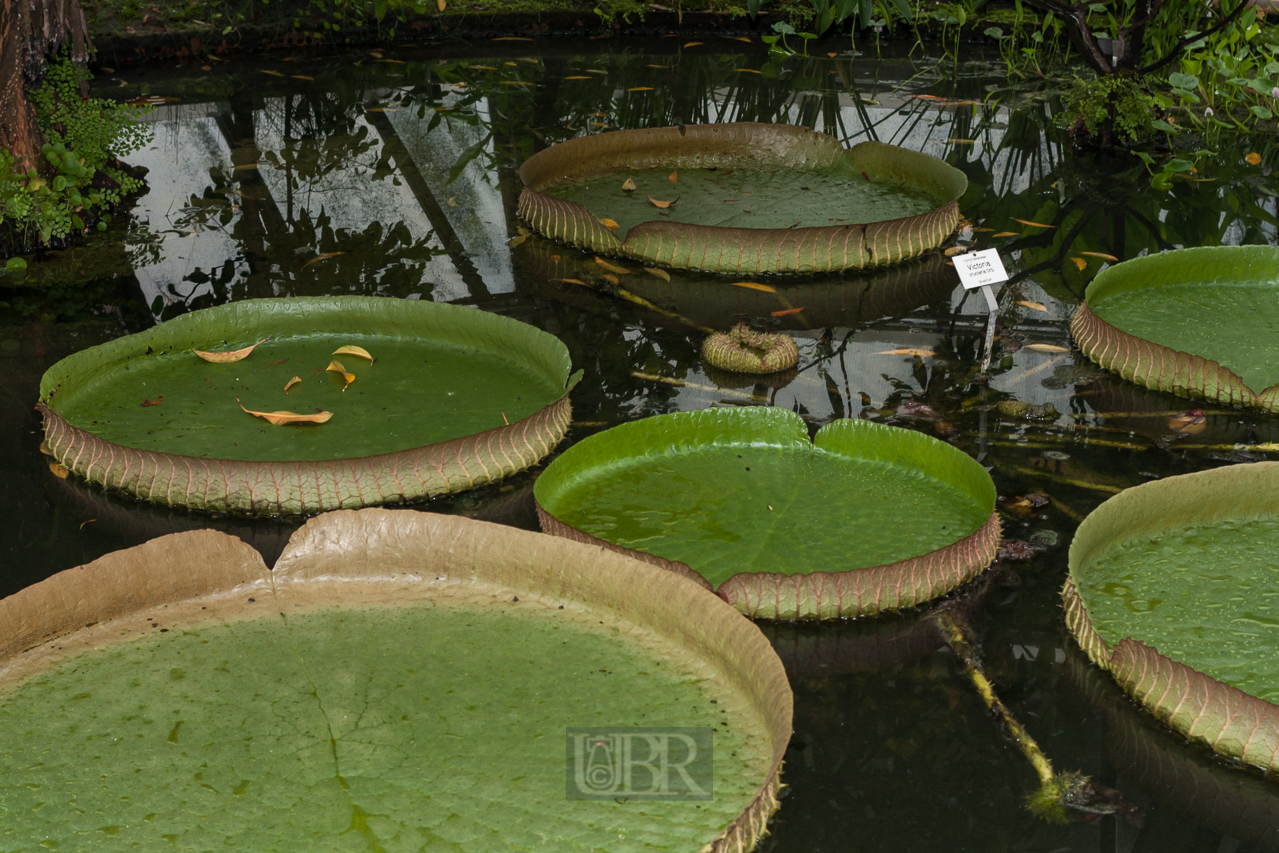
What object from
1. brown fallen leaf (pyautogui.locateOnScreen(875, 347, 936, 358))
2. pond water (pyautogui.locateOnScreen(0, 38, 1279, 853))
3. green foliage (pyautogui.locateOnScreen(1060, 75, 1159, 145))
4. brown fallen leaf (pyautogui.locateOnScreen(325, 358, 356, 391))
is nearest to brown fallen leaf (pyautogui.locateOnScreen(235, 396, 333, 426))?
brown fallen leaf (pyautogui.locateOnScreen(325, 358, 356, 391))

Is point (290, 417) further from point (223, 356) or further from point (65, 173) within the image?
point (65, 173)

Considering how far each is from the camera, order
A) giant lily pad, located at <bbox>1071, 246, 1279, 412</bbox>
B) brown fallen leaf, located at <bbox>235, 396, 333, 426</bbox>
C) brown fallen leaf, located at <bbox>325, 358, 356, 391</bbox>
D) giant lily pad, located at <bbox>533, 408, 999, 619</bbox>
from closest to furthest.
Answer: giant lily pad, located at <bbox>533, 408, 999, 619</bbox> → brown fallen leaf, located at <bbox>235, 396, 333, 426</bbox> → brown fallen leaf, located at <bbox>325, 358, 356, 391</bbox> → giant lily pad, located at <bbox>1071, 246, 1279, 412</bbox>

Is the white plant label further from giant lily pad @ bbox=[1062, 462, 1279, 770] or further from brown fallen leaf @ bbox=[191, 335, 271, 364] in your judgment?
brown fallen leaf @ bbox=[191, 335, 271, 364]

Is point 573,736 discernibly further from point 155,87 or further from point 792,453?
point 155,87

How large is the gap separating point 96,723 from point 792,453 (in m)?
1.80

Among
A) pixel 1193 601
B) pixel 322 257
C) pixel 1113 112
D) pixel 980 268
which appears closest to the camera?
pixel 1193 601

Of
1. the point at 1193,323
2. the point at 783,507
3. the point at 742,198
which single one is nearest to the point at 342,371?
the point at 783,507

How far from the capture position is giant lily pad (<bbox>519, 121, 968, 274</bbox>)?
4.72m

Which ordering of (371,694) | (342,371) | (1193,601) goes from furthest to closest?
(342,371)
(1193,601)
(371,694)

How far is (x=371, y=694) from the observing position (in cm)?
218

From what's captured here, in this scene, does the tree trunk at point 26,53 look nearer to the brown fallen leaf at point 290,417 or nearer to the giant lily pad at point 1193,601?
the brown fallen leaf at point 290,417

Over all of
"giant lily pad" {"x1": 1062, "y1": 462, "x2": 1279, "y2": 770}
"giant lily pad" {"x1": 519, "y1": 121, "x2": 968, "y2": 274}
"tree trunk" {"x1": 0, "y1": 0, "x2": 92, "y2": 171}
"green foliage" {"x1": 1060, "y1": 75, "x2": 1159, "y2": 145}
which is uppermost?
"tree trunk" {"x1": 0, "y1": 0, "x2": 92, "y2": 171}

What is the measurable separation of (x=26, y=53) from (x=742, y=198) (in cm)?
310

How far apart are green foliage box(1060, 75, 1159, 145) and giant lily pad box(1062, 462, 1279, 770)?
426 cm
